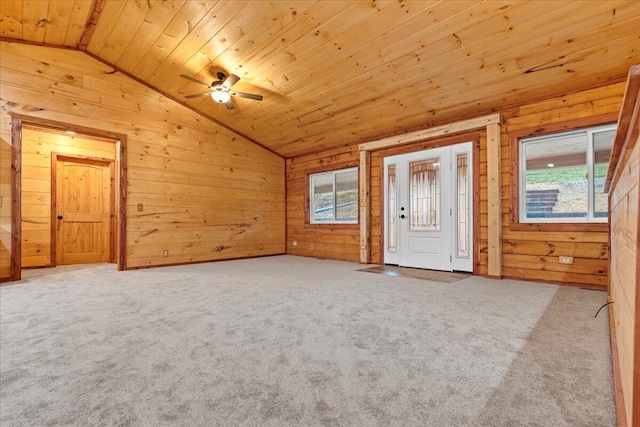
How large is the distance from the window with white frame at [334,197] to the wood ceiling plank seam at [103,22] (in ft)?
13.7

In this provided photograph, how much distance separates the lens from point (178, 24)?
3.56m

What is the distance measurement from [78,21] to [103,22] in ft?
1.13

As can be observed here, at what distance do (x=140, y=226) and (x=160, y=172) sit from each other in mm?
998

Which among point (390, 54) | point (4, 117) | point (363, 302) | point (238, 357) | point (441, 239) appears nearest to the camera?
point (238, 357)

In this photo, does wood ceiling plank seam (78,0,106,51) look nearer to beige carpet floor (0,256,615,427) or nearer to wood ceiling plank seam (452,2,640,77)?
beige carpet floor (0,256,615,427)

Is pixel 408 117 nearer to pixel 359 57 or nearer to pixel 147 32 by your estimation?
pixel 359 57

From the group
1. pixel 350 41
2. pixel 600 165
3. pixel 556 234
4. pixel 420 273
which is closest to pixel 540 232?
pixel 556 234

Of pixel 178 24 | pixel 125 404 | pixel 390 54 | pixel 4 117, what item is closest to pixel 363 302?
pixel 125 404

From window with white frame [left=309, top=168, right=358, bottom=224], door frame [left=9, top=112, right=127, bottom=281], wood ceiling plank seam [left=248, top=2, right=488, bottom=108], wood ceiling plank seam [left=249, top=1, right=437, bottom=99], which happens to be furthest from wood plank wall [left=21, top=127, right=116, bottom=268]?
window with white frame [left=309, top=168, right=358, bottom=224]

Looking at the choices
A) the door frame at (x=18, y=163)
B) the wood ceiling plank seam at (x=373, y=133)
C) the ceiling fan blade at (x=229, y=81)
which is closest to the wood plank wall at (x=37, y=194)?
the door frame at (x=18, y=163)

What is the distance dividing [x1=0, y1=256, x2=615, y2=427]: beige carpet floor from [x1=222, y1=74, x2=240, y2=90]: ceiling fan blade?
2.66 metres

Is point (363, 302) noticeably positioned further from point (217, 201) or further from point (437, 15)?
point (217, 201)

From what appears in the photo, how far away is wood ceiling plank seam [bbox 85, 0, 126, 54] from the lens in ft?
11.6

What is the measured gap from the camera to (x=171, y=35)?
148 inches
